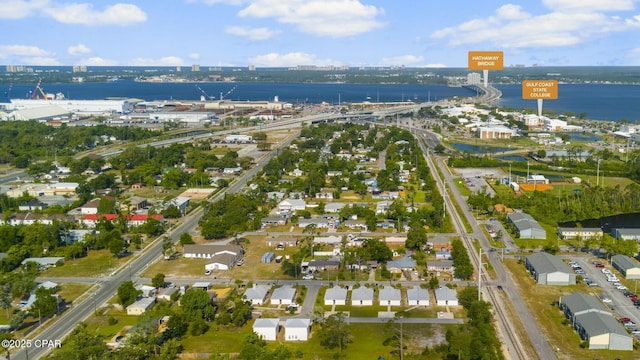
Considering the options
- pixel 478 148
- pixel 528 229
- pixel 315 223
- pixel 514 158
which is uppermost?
pixel 478 148

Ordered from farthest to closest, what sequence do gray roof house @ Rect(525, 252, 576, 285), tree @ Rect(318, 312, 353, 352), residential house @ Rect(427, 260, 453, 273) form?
residential house @ Rect(427, 260, 453, 273), gray roof house @ Rect(525, 252, 576, 285), tree @ Rect(318, 312, 353, 352)

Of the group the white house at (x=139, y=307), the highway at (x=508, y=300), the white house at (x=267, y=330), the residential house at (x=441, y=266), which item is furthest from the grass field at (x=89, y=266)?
the highway at (x=508, y=300)

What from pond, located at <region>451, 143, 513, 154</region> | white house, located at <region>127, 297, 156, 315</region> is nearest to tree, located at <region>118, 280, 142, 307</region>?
white house, located at <region>127, 297, 156, 315</region>

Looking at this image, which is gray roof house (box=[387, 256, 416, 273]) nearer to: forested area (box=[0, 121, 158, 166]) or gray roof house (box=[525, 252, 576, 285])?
gray roof house (box=[525, 252, 576, 285])

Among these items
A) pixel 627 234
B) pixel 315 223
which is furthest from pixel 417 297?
pixel 627 234

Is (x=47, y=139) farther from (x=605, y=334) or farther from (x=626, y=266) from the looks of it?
(x=605, y=334)

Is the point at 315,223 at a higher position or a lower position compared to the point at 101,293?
higher

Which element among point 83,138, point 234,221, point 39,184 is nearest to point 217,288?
point 234,221
